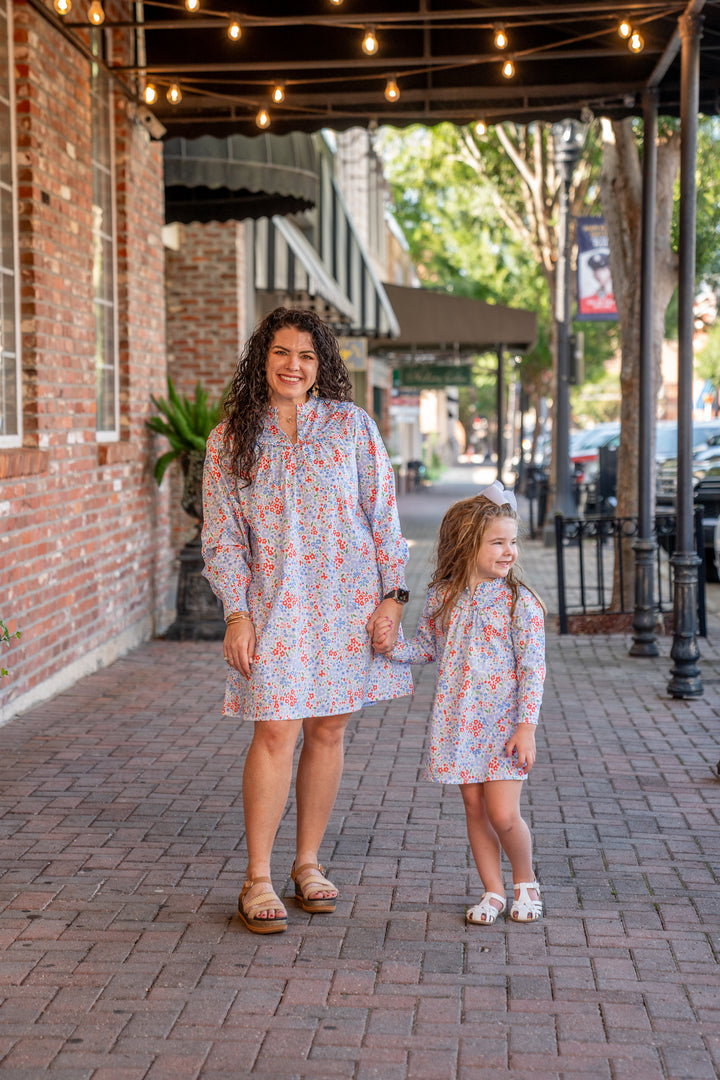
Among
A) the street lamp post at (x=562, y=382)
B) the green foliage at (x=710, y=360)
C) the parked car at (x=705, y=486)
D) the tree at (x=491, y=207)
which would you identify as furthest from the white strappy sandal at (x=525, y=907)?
the green foliage at (x=710, y=360)

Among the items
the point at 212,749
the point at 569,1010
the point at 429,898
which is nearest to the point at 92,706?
the point at 212,749

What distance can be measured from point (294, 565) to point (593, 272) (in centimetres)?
1543

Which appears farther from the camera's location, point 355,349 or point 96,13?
point 355,349

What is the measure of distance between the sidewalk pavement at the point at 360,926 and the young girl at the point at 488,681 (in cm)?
26

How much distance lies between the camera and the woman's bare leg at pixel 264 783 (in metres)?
4.07

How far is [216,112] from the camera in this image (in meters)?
9.07

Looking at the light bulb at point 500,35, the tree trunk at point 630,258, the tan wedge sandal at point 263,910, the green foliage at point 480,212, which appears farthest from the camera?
the green foliage at point 480,212

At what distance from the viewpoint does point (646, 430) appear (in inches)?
357

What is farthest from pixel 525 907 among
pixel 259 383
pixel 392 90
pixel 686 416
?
pixel 392 90

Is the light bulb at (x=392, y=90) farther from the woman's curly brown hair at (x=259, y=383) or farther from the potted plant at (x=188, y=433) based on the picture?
the woman's curly brown hair at (x=259, y=383)

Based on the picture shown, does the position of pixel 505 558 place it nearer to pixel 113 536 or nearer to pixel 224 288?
pixel 113 536

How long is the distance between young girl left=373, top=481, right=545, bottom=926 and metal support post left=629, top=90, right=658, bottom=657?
5219 millimetres

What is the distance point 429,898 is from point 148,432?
241 inches

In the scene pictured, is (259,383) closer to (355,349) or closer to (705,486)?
(705,486)
